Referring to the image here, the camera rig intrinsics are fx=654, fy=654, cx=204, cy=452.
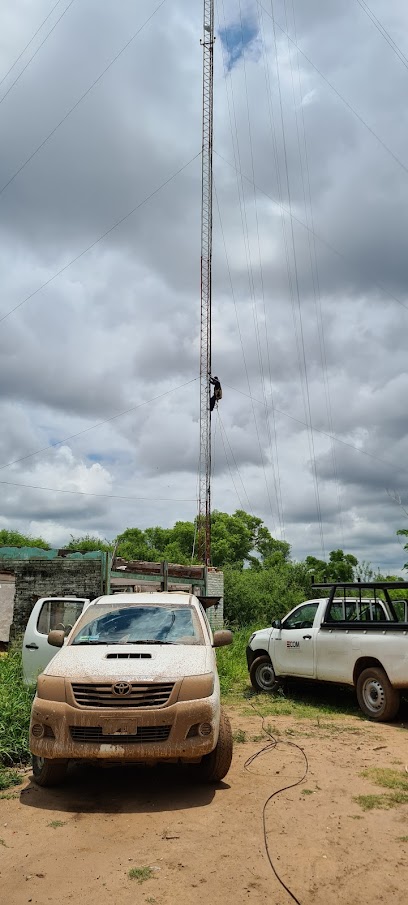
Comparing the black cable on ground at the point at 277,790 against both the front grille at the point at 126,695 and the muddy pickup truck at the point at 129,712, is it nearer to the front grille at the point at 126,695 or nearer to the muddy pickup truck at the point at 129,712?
the muddy pickup truck at the point at 129,712

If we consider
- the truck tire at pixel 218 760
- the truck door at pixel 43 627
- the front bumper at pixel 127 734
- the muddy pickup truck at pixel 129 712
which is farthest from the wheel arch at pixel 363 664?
the front bumper at pixel 127 734

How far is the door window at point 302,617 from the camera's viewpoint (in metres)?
11.1

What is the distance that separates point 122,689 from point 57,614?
15.6 ft

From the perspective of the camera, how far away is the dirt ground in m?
3.93

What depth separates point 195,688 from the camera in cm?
568

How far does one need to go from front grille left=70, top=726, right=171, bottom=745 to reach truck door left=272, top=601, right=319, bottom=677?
18.1 ft

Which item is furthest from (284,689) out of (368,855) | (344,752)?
(368,855)

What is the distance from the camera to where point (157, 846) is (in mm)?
4566

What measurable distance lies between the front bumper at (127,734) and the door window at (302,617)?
571 centimetres

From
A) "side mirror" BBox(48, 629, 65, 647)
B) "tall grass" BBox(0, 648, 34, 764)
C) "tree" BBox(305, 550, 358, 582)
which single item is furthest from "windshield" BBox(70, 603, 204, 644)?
"tree" BBox(305, 550, 358, 582)

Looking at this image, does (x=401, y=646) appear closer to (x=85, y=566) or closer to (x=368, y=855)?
(x=368, y=855)

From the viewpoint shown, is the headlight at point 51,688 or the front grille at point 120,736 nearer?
the front grille at point 120,736

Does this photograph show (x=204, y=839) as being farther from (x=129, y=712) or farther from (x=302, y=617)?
(x=302, y=617)

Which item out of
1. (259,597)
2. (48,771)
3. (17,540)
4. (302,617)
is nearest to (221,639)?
(48,771)
